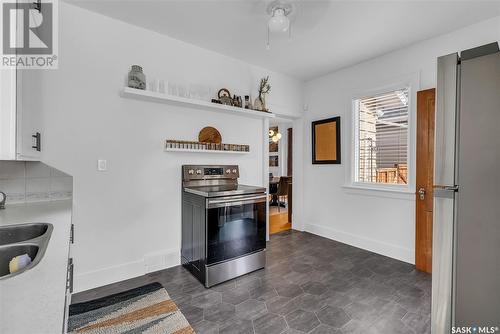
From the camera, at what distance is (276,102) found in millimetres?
3799

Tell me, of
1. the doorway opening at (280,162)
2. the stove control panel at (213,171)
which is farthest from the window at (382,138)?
the doorway opening at (280,162)

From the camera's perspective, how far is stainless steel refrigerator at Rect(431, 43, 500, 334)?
907mm

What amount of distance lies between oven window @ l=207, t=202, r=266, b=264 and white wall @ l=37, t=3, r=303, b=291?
0.69 m

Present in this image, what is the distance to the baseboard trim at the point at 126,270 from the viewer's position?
2.20 meters

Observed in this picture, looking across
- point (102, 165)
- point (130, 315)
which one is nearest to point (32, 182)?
point (102, 165)

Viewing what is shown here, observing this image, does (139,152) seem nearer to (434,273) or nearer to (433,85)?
(434,273)

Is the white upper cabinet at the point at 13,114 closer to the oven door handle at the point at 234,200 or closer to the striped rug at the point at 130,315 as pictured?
the striped rug at the point at 130,315

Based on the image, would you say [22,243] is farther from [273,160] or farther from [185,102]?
[273,160]

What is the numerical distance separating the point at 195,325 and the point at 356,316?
1.25m

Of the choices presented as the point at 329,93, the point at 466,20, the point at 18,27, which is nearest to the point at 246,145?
the point at 329,93

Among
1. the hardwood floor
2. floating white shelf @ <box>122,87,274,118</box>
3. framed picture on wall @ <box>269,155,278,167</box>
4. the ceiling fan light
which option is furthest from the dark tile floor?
framed picture on wall @ <box>269,155,278,167</box>

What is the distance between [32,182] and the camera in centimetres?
196

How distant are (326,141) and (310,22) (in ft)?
6.08

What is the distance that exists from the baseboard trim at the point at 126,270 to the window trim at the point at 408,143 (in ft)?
8.67
